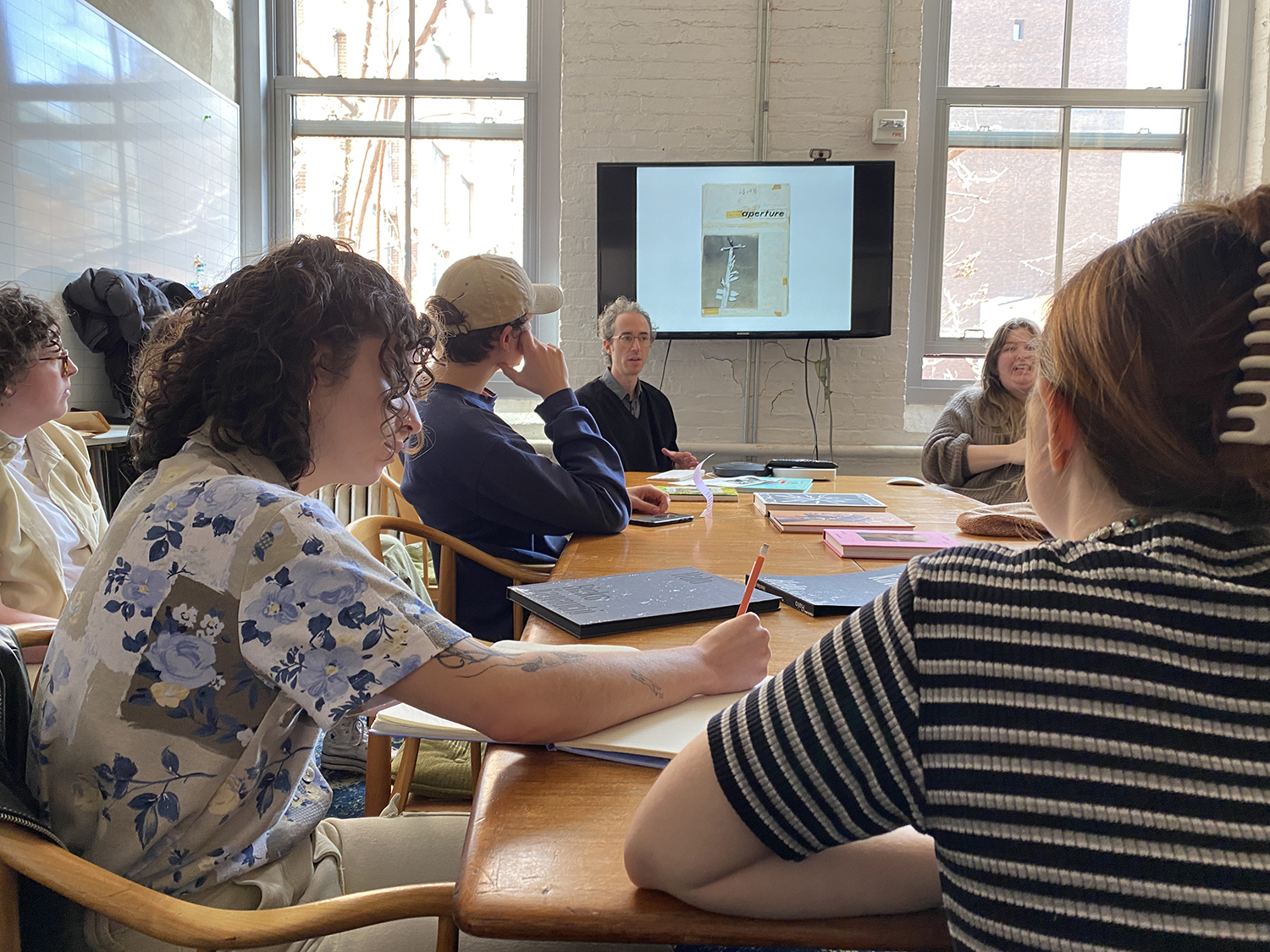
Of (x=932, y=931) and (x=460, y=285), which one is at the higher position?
(x=460, y=285)

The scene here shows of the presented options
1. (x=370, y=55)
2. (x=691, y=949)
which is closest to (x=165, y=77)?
(x=370, y=55)

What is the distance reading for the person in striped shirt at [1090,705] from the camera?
18.6 inches

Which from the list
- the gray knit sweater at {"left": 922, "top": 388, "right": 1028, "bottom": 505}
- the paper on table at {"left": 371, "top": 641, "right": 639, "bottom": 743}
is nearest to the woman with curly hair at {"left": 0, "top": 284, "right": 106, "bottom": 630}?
the paper on table at {"left": 371, "top": 641, "right": 639, "bottom": 743}

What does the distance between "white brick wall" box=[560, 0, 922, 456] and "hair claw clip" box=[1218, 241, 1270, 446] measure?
391 centimetres

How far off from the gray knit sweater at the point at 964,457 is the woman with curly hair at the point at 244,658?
8.29 feet

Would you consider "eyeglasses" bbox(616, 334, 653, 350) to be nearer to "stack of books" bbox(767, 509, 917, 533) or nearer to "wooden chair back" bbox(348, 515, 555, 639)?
"stack of books" bbox(767, 509, 917, 533)

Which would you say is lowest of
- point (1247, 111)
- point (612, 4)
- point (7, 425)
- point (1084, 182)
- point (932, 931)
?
point (932, 931)

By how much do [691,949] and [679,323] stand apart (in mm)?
3061

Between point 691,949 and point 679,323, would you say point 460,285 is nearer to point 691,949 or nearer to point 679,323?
point 691,949

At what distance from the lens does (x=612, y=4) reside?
13.6 ft

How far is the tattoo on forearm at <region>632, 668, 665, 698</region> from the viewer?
805 millimetres

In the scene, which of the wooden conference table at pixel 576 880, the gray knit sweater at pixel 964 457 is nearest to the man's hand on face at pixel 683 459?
the gray knit sweater at pixel 964 457

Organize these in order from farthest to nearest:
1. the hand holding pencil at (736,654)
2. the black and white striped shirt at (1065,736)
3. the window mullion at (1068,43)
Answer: the window mullion at (1068,43) < the hand holding pencil at (736,654) < the black and white striped shirt at (1065,736)

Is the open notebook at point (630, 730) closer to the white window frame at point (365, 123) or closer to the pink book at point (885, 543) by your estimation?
the pink book at point (885, 543)
